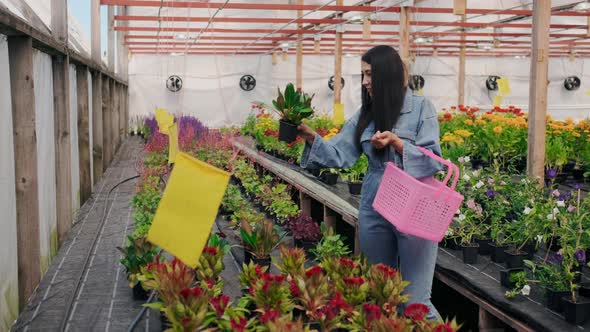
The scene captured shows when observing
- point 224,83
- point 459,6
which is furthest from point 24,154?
point 224,83

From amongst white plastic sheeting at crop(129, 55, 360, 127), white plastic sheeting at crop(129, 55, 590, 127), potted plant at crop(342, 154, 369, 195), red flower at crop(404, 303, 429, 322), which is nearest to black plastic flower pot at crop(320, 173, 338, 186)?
potted plant at crop(342, 154, 369, 195)

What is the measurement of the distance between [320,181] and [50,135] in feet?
7.58

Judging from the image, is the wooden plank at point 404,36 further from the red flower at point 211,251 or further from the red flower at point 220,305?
the red flower at point 220,305

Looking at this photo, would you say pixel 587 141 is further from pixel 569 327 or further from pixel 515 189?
pixel 569 327

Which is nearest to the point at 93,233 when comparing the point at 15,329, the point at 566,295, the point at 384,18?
the point at 15,329

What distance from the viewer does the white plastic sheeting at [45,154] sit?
3.64 meters

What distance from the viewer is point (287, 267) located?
232 cm

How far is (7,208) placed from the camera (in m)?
2.83

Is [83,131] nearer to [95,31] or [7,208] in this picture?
[95,31]

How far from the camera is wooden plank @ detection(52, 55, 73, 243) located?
424cm

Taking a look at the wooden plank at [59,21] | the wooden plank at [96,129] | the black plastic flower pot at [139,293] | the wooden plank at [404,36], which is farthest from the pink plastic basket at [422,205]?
the wooden plank at [96,129]

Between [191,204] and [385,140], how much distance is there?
769mm

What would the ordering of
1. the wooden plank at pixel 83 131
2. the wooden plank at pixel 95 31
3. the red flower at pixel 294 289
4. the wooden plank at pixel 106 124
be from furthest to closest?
the wooden plank at pixel 106 124 < the wooden plank at pixel 95 31 < the wooden plank at pixel 83 131 < the red flower at pixel 294 289

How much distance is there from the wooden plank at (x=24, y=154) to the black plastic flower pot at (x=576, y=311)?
92.0 inches
